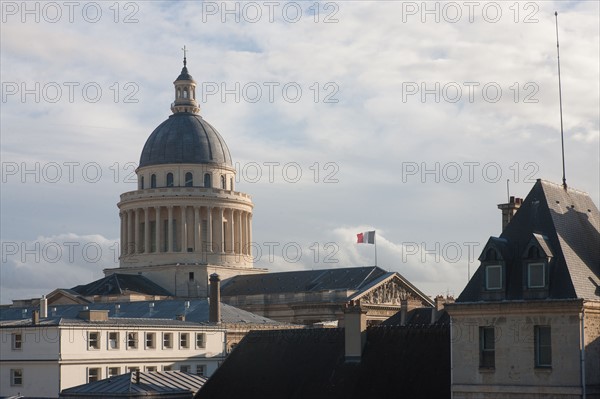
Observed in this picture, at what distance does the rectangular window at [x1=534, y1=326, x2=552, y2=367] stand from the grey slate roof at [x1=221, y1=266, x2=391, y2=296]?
91289 millimetres

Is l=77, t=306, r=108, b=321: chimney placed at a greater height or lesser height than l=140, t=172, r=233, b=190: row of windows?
lesser

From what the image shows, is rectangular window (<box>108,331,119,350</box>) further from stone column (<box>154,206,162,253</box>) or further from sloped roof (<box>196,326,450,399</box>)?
stone column (<box>154,206,162,253</box>)

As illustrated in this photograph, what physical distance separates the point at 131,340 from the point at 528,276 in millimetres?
53062

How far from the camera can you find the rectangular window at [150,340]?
95000mm

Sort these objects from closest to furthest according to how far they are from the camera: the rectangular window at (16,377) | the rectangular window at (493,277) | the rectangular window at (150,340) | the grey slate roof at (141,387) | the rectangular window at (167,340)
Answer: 1. the rectangular window at (493,277)
2. the grey slate roof at (141,387)
3. the rectangular window at (16,377)
4. the rectangular window at (150,340)
5. the rectangular window at (167,340)

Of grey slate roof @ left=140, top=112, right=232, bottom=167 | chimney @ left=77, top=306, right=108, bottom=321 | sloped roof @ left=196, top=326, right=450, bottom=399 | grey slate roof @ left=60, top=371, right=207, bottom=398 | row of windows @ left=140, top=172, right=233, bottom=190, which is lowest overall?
grey slate roof @ left=60, top=371, right=207, bottom=398

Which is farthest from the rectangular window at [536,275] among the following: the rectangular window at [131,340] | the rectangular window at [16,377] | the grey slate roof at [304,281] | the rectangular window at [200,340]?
the grey slate roof at [304,281]

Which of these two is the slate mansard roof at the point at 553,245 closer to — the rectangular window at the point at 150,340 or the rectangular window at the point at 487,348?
the rectangular window at the point at 487,348

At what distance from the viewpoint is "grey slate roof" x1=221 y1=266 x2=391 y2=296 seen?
461ft

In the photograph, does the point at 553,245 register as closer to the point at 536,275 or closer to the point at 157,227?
the point at 536,275

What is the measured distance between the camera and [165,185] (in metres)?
162

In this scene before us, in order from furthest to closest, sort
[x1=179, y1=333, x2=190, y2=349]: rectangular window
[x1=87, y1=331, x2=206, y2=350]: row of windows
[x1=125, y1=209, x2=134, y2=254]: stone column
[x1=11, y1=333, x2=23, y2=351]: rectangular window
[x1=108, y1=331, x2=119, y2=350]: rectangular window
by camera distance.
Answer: [x1=125, y1=209, x2=134, y2=254]: stone column, [x1=179, y1=333, x2=190, y2=349]: rectangular window, [x1=108, y1=331, x2=119, y2=350]: rectangular window, [x1=87, y1=331, x2=206, y2=350]: row of windows, [x1=11, y1=333, x2=23, y2=351]: rectangular window

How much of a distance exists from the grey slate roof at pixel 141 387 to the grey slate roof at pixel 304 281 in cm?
7624

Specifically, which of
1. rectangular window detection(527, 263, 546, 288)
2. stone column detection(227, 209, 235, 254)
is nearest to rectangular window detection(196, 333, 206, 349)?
rectangular window detection(527, 263, 546, 288)
